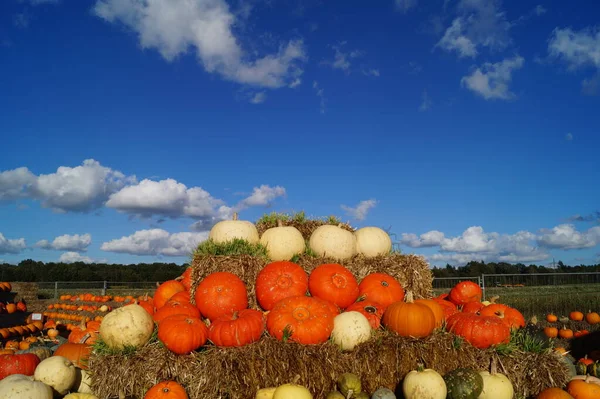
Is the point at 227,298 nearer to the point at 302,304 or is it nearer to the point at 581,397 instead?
the point at 302,304

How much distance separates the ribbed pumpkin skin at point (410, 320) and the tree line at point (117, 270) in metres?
30.5

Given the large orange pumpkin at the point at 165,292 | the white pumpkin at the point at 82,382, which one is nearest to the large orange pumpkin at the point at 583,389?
the large orange pumpkin at the point at 165,292

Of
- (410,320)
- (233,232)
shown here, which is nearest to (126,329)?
(233,232)

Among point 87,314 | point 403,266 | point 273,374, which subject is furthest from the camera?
point 87,314

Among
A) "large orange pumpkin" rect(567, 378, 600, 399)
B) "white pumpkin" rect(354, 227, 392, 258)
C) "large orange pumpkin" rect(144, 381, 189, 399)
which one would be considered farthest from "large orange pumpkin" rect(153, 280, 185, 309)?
"large orange pumpkin" rect(567, 378, 600, 399)

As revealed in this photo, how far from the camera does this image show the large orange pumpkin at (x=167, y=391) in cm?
519

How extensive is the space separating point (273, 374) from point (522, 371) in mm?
3242

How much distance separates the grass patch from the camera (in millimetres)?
7418

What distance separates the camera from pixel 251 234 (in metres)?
8.16

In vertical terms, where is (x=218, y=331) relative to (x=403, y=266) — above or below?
below

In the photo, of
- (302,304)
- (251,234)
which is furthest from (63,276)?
(302,304)

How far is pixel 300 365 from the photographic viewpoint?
208 inches

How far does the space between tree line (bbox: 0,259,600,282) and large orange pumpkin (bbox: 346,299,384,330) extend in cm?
3013

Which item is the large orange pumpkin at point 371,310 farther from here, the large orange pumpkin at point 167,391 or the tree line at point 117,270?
the tree line at point 117,270
